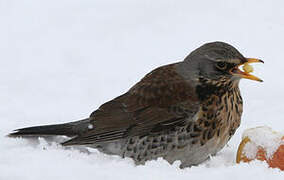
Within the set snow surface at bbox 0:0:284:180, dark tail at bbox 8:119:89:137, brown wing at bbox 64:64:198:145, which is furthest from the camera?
dark tail at bbox 8:119:89:137

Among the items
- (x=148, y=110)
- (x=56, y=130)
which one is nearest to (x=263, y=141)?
(x=148, y=110)

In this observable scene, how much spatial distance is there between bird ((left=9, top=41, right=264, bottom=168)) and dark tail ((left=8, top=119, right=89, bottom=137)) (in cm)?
1

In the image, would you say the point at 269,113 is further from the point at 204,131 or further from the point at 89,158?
the point at 89,158

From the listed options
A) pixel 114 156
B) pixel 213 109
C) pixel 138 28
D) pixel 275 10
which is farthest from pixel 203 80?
pixel 275 10

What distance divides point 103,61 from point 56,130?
2682 millimetres

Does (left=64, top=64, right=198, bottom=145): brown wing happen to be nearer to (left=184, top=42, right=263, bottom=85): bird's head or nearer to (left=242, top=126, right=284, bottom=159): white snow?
(left=184, top=42, right=263, bottom=85): bird's head

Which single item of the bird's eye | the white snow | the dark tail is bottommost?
the white snow

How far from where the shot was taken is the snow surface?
17.4 feet

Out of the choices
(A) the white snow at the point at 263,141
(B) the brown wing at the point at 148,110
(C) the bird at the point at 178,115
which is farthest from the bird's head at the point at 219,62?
(A) the white snow at the point at 263,141

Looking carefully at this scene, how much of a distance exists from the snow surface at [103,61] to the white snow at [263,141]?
24cm

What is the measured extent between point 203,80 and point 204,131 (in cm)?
46

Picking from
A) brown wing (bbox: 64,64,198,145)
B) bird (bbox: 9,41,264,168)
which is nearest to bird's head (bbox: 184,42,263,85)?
bird (bbox: 9,41,264,168)

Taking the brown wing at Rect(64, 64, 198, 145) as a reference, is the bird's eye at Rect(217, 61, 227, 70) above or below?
above

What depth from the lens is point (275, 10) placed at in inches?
410
